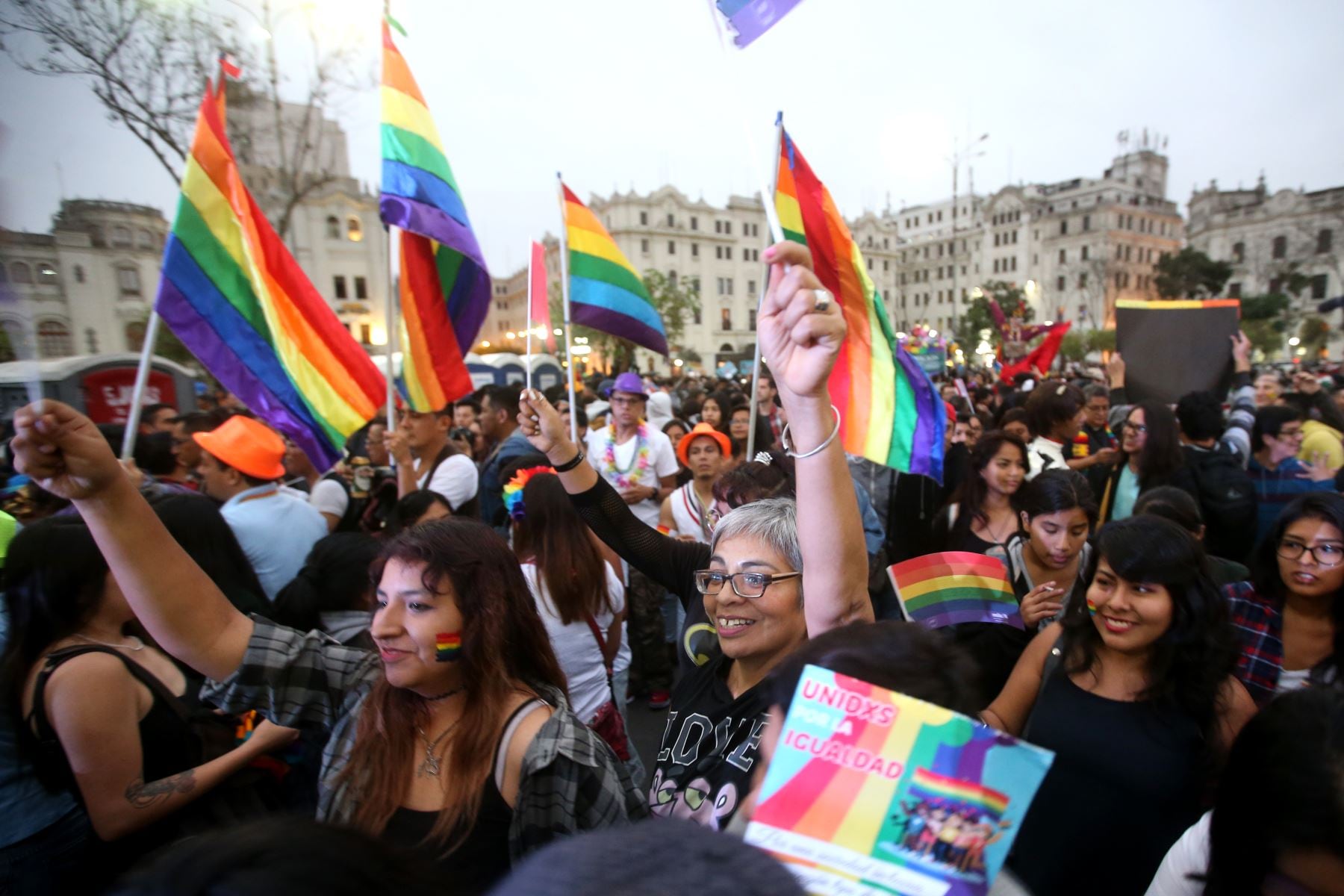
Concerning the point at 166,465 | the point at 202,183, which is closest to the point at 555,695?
the point at 202,183

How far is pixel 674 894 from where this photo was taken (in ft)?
2.15

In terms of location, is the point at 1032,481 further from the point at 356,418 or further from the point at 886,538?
the point at 356,418

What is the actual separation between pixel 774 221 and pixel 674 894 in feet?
5.73

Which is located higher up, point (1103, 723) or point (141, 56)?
point (141, 56)

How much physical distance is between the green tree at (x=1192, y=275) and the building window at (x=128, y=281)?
191ft

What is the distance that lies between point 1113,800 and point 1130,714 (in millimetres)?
241

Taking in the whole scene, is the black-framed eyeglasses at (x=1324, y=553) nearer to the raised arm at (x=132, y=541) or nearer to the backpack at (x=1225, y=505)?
the backpack at (x=1225, y=505)

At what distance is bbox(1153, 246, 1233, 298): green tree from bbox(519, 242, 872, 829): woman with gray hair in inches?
2266

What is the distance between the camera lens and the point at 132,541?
1737mm

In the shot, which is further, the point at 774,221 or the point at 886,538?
the point at 886,538

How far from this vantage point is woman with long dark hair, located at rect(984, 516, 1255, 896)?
194 centimetres

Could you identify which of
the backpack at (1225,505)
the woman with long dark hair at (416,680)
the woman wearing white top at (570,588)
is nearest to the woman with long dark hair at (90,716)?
the woman with long dark hair at (416,680)

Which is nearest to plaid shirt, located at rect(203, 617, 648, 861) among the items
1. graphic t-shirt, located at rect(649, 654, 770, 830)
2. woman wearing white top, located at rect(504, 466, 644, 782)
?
graphic t-shirt, located at rect(649, 654, 770, 830)

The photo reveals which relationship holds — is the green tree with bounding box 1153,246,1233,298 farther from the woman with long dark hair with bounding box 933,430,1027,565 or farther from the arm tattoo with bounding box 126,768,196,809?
the arm tattoo with bounding box 126,768,196,809
